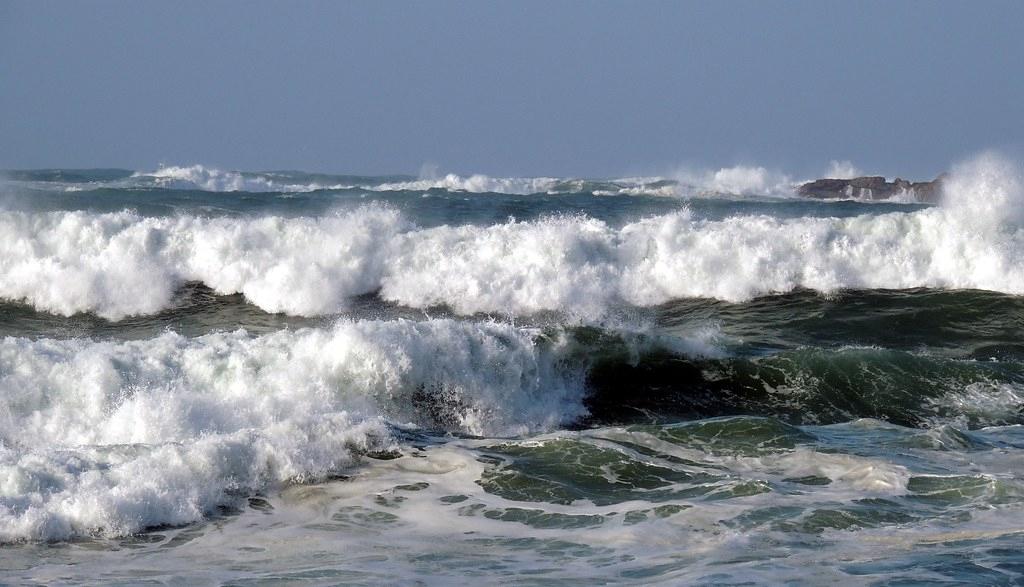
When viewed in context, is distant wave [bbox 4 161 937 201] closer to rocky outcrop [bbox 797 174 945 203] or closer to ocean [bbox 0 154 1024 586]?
rocky outcrop [bbox 797 174 945 203]

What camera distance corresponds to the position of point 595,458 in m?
9.17

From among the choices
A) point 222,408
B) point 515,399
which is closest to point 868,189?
point 515,399

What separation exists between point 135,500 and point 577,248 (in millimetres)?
12634

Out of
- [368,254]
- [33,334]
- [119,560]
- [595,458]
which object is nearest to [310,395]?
[595,458]

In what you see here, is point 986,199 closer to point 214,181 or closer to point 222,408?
point 222,408

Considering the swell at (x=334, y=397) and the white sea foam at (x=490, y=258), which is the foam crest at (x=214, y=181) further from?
the swell at (x=334, y=397)

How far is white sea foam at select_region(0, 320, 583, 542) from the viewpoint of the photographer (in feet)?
24.8

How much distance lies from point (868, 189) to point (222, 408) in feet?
128

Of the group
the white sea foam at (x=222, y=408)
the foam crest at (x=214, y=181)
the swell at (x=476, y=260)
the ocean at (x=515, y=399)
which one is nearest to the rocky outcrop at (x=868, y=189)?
the foam crest at (x=214, y=181)

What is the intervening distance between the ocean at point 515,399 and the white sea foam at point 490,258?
0.05 m

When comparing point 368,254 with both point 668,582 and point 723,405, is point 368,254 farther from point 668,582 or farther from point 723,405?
point 668,582

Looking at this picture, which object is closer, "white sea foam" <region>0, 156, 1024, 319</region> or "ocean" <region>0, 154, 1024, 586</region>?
"ocean" <region>0, 154, 1024, 586</region>

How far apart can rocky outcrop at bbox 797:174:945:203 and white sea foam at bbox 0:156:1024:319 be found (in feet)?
76.4

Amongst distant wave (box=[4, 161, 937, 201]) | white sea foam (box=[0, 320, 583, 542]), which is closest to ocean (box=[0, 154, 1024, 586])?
white sea foam (box=[0, 320, 583, 542])
